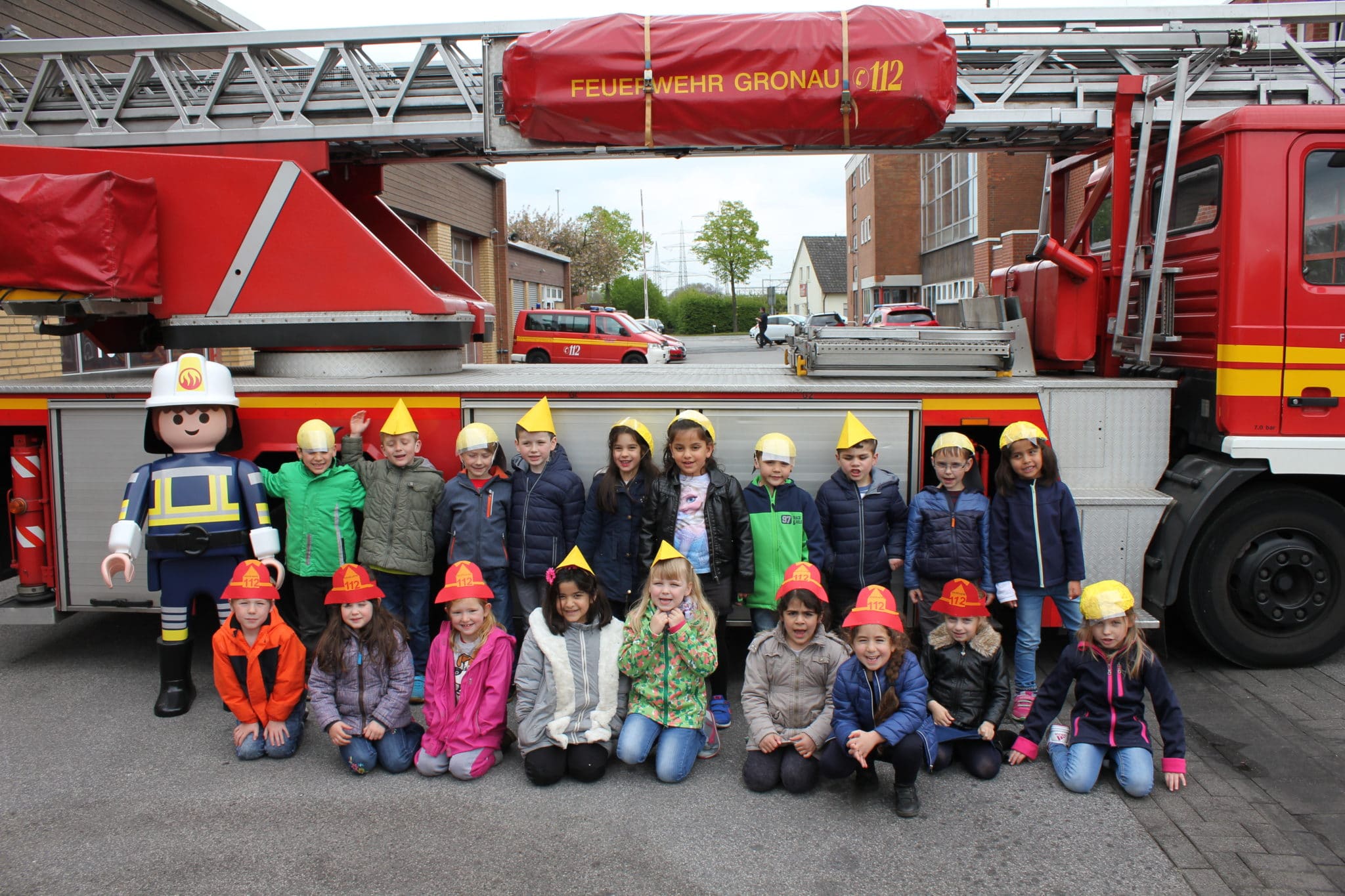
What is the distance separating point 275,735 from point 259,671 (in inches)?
11.7

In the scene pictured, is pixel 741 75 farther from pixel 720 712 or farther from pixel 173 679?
pixel 173 679

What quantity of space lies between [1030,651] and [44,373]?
10186 mm

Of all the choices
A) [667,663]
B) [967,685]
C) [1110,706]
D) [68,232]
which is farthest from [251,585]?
[1110,706]

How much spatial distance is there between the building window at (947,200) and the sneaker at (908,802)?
1177 inches

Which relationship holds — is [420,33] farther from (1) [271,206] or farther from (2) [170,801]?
(2) [170,801]

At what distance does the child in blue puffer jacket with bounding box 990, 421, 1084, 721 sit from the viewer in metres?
4.73

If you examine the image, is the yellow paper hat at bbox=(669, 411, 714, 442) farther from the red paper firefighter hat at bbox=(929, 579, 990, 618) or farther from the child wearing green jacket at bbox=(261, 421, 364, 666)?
the child wearing green jacket at bbox=(261, 421, 364, 666)

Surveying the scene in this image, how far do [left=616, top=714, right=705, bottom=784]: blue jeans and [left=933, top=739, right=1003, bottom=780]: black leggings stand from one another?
3.38ft

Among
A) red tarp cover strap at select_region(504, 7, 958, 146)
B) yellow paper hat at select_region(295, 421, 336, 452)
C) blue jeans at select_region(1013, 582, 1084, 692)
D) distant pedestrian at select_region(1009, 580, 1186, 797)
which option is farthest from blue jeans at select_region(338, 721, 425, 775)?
red tarp cover strap at select_region(504, 7, 958, 146)

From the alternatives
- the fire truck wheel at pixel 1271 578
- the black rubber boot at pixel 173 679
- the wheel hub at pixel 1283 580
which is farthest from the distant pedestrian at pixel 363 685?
the wheel hub at pixel 1283 580

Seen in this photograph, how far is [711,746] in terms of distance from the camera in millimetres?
4391

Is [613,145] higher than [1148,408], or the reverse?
[613,145]

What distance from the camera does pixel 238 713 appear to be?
4.45 m

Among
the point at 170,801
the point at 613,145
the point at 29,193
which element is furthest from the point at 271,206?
the point at 170,801
